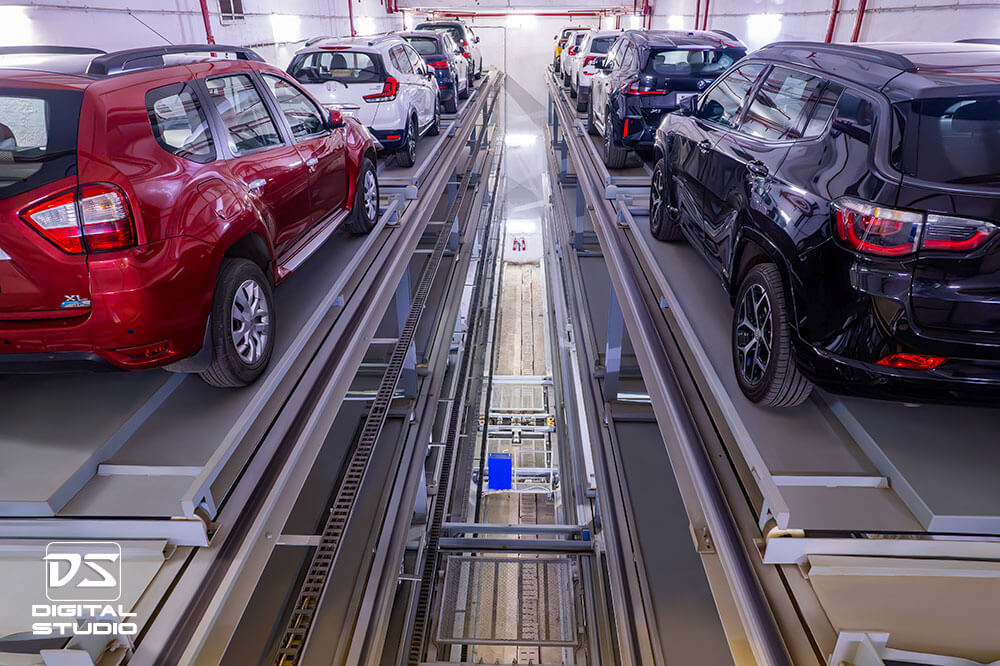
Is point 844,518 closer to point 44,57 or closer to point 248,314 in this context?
point 248,314

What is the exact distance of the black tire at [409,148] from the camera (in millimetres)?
6568

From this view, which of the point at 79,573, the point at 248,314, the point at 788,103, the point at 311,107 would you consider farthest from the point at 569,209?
the point at 79,573

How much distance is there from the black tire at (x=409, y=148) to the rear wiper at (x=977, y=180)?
5.52 metres

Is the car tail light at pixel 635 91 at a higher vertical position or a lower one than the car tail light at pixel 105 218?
higher

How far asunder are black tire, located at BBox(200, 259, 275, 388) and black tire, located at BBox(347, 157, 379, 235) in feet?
5.55

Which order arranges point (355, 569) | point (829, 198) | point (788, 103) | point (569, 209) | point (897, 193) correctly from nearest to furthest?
point (897, 193)
point (829, 198)
point (788, 103)
point (355, 569)
point (569, 209)

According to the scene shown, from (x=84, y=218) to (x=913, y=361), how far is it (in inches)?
106

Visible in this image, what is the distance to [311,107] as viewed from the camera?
3.88m

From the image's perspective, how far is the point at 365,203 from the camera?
4.52m

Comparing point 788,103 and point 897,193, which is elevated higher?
point 788,103

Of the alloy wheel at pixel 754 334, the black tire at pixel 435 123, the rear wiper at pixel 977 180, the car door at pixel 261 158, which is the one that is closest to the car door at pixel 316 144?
the car door at pixel 261 158

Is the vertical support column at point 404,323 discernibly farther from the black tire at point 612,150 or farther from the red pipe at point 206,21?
the red pipe at point 206,21

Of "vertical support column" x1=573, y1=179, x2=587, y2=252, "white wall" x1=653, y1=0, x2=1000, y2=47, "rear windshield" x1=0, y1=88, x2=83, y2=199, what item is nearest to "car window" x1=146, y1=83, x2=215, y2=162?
"rear windshield" x1=0, y1=88, x2=83, y2=199

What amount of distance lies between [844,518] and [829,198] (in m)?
1.03
